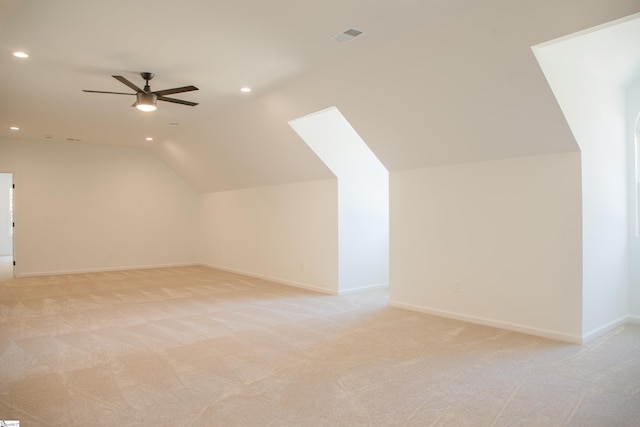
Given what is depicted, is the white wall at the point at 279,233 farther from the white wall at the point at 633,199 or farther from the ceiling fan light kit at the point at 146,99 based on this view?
the white wall at the point at 633,199

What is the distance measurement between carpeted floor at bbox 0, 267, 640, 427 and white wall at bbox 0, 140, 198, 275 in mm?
3598

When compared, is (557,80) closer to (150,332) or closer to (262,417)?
(262,417)

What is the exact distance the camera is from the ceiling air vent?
11.3 feet

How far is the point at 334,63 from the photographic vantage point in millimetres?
4152

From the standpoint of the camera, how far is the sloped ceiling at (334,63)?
304 centimetres

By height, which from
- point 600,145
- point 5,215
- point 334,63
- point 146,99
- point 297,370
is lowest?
point 297,370

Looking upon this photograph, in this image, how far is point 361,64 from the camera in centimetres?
403

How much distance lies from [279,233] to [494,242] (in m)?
4.00

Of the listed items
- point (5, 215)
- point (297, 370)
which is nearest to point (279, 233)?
point (297, 370)

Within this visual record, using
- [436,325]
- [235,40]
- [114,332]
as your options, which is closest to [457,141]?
[436,325]

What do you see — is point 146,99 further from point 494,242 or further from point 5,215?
point 5,215

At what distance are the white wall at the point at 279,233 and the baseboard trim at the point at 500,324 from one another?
1.50 meters

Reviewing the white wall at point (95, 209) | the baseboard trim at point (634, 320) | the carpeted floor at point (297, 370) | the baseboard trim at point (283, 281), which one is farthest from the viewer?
the white wall at point (95, 209)

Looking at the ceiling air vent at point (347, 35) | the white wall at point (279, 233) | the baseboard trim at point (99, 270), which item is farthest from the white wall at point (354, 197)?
the baseboard trim at point (99, 270)
